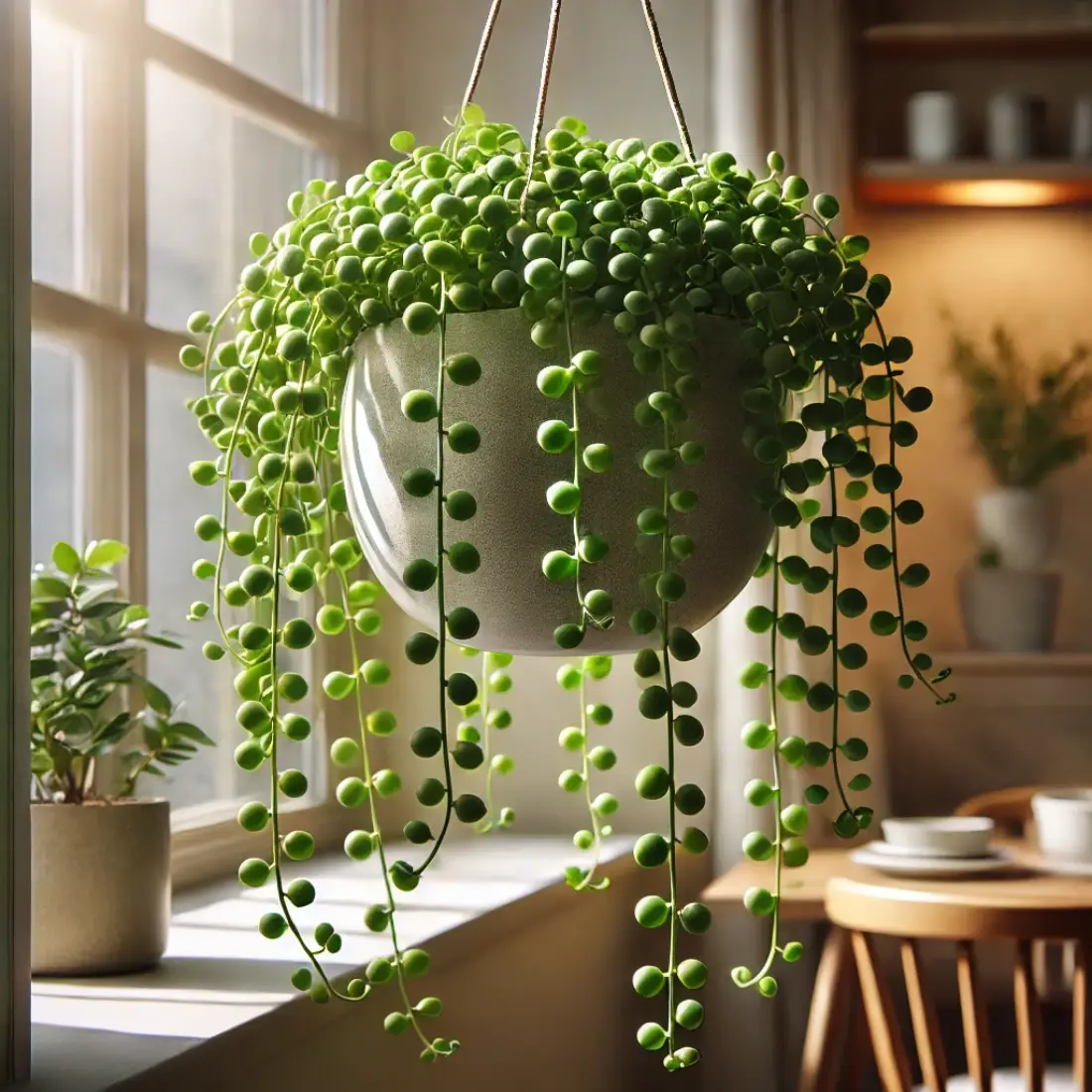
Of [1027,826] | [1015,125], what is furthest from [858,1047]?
[1015,125]

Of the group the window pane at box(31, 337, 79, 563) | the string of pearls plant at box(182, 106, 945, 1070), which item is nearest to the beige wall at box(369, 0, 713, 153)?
the window pane at box(31, 337, 79, 563)

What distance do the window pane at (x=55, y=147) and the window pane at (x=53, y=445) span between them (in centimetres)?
9

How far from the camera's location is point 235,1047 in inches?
45.3

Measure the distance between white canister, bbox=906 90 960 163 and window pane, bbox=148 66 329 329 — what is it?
1.19 m

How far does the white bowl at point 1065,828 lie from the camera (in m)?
2.00

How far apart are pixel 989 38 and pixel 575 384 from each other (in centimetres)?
230

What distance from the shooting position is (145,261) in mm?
1786

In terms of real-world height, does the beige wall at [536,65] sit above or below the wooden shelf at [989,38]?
below

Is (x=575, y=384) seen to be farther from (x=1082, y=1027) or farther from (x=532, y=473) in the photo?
(x=1082, y=1027)

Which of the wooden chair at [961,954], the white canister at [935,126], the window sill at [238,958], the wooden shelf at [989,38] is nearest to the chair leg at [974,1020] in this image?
the wooden chair at [961,954]

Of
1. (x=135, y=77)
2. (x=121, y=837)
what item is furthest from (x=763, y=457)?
(x=135, y=77)

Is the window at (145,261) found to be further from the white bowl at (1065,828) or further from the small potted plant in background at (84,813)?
the white bowl at (1065,828)

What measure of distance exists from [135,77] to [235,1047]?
1160 mm

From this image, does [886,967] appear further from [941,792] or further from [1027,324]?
[1027,324]
